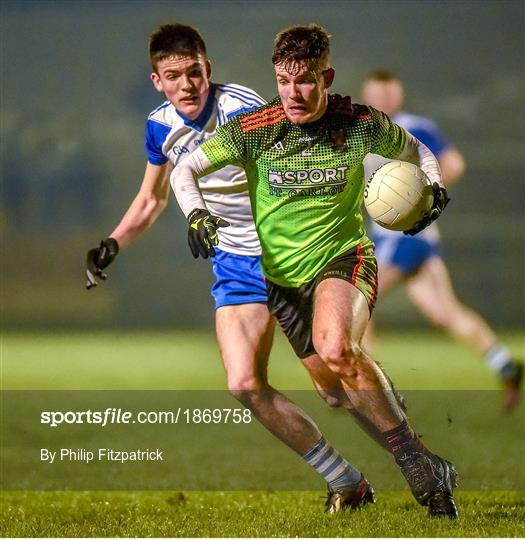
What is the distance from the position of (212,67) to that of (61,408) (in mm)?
2624

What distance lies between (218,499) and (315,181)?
2.23 meters

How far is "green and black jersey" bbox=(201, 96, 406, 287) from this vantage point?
5.95 metres

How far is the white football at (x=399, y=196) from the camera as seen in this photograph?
5.86 metres

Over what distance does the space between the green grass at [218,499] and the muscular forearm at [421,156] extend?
1551 mm

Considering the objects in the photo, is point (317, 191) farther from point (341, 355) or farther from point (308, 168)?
point (341, 355)

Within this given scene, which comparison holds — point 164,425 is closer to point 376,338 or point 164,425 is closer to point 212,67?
point 376,338

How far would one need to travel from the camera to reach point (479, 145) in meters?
7.91

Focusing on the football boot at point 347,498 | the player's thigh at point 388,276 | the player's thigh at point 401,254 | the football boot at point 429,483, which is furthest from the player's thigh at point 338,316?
the player's thigh at point 401,254

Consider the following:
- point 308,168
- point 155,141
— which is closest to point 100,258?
point 155,141

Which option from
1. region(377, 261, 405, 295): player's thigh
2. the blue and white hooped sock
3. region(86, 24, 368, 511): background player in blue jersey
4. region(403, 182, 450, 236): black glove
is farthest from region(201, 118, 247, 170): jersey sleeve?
region(377, 261, 405, 295): player's thigh

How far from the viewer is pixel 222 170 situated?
6461 millimetres

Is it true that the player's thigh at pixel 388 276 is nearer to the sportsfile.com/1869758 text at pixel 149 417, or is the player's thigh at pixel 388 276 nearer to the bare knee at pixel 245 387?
the sportsfile.com/1869758 text at pixel 149 417

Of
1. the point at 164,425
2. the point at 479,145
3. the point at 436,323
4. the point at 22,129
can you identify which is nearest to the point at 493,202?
the point at 479,145

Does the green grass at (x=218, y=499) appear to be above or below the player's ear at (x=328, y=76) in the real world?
below
